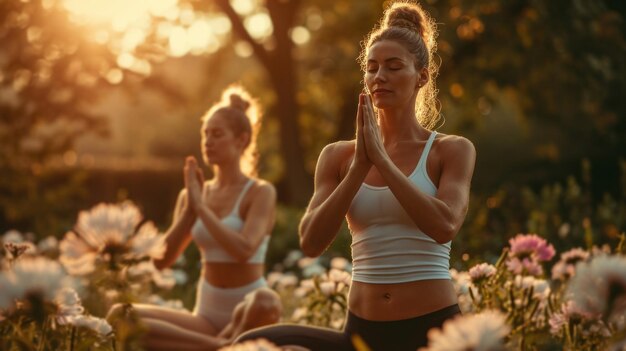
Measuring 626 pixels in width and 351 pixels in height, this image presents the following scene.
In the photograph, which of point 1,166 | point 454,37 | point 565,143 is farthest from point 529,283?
point 565,143

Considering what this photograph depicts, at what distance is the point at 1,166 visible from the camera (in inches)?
546

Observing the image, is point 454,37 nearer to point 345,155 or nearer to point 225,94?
point 225,94

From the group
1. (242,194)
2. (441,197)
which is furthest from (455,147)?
(242,194)

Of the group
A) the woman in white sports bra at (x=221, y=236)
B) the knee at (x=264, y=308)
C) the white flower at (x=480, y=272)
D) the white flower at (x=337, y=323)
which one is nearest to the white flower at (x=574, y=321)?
the white flower at (x=480, y=272)

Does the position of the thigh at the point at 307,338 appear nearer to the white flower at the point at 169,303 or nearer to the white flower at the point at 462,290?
the white flower at the point at 462,290

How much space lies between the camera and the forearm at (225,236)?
4730 mm

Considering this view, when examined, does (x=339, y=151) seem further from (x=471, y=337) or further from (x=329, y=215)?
(x=471, y=337)

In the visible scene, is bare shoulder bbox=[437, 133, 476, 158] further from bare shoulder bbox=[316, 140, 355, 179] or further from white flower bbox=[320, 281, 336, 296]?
white flower bbox=[320, 281, 336, 296]

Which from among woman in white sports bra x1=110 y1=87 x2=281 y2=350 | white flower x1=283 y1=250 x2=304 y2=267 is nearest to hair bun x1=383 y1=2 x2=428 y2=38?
woman in white sports bra x1=110 y1=87 x2=281 y2=350

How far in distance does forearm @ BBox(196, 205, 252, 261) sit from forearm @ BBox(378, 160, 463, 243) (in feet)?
7.01

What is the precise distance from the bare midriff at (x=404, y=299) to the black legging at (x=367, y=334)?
0.02m

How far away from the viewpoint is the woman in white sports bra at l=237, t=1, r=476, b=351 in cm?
279

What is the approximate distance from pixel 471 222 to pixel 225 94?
4.01 m

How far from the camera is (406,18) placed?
10.8 ft
